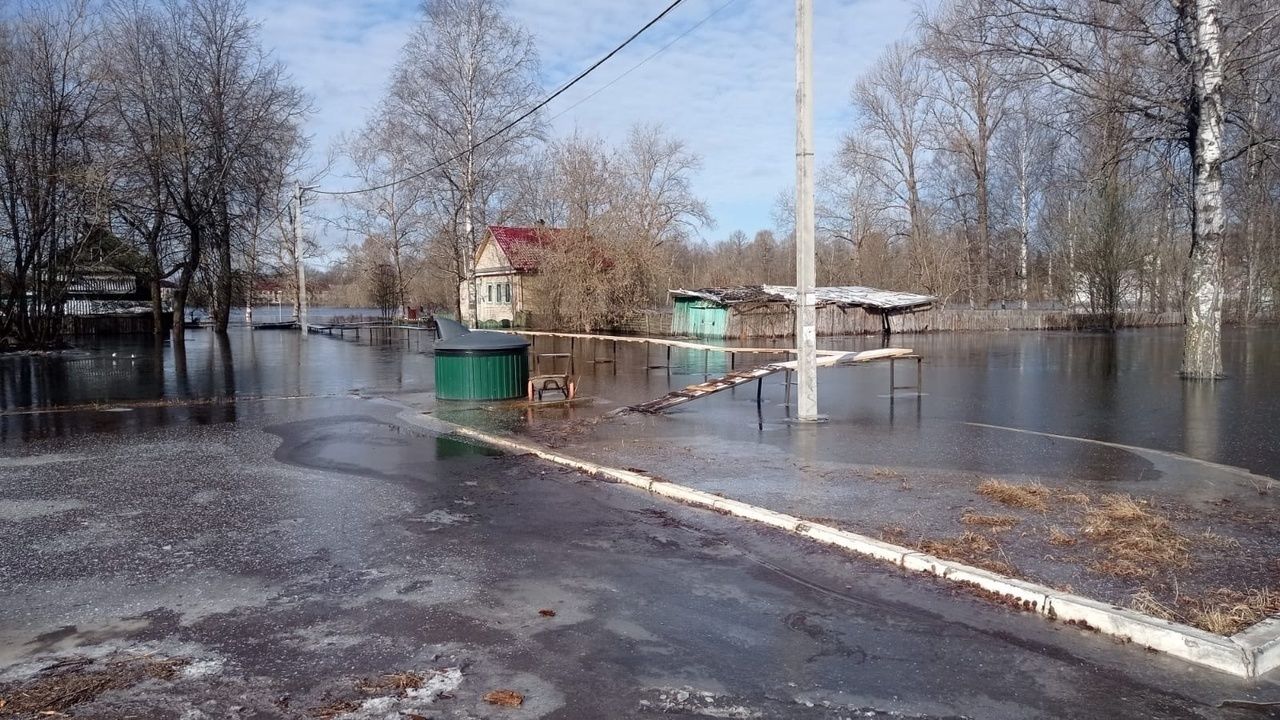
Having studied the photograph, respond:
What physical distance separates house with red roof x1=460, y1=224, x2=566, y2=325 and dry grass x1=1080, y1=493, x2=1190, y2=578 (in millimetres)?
35546

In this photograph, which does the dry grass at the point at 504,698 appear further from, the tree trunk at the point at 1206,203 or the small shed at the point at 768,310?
the small shed at the point at 768,310

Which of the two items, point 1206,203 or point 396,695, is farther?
point 1206,203

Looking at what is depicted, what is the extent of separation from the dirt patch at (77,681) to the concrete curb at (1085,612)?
13.4 feet

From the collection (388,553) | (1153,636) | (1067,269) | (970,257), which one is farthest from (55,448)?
(970,257)

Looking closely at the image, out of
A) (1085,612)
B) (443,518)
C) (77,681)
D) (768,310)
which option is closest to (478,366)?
(443,518)

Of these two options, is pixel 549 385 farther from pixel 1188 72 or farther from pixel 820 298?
pixel 820 298

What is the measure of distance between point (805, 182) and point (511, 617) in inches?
317

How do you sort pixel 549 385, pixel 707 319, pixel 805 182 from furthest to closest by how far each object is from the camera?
pixel 707 319, pixel 549 385, pixel 805 182

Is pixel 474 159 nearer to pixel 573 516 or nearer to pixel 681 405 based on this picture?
pixel 681 405

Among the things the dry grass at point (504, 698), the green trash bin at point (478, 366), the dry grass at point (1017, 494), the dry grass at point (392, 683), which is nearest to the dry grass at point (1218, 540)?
the dry grass at point (1017, 494)

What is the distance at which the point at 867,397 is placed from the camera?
14844 mm

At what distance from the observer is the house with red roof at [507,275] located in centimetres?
4250

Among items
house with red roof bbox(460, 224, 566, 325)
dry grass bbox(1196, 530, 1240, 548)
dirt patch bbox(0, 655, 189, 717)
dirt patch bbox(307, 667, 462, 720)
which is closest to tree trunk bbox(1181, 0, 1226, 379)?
dry grass bbox(1196, 530, 1240, 548)

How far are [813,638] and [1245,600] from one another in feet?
8.00
